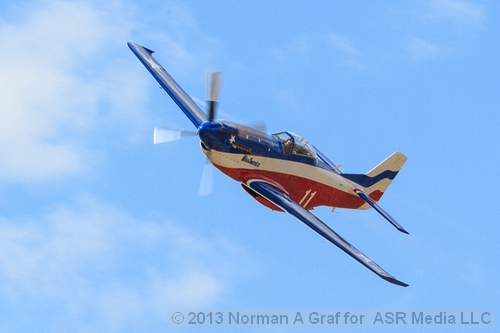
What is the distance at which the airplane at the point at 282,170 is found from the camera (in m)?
44.6

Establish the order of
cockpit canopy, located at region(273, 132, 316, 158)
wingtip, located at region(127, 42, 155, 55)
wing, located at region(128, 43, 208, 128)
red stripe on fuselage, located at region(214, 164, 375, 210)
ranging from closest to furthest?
red stripe on fuselage, located at region(214, 164, 375, 210) < cockpit canopy, located at region(273, 132, 316, 158) < wing, located at region(128, 43, 208, 128) < wingtip, located at region(127, 42, 155, 55)

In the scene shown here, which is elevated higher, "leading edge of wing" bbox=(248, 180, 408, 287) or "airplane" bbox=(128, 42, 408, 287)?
"airplane" bbox=(128, 42, 408, 287)

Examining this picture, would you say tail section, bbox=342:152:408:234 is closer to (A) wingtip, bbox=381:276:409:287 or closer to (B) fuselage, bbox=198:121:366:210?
(B) fuselage, bbox=198:121:366:210

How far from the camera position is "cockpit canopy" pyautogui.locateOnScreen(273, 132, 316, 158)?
153ft

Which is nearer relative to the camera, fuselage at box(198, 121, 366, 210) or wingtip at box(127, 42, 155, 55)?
fuselage at box(198, 121, 366, 210)

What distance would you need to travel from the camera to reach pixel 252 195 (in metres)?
47.3

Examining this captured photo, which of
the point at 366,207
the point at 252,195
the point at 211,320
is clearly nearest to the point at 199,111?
the point at 252,195

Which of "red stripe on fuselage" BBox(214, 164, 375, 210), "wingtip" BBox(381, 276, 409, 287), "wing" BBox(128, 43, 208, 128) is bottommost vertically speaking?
"wingtip" BBox(381, 276, 409, 287)

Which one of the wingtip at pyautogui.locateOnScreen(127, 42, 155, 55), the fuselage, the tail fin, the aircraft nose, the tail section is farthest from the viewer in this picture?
the wingtip at pyautogui.locateOnScreen(127, 42, 155, 55)

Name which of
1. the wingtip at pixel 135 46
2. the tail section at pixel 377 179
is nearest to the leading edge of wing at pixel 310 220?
the tail section at pixel 377 179

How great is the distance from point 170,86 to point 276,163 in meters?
9.16

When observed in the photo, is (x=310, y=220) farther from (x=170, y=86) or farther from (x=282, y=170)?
(x=170, y=86)

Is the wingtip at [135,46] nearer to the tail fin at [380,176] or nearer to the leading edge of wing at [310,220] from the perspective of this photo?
the leading edge of wing at [310,220]

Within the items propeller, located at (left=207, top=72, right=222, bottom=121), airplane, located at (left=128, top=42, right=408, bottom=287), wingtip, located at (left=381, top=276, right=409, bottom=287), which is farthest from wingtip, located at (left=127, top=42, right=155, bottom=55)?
wingtip, located at (left=381, top=276, right=409, bottom=287)
